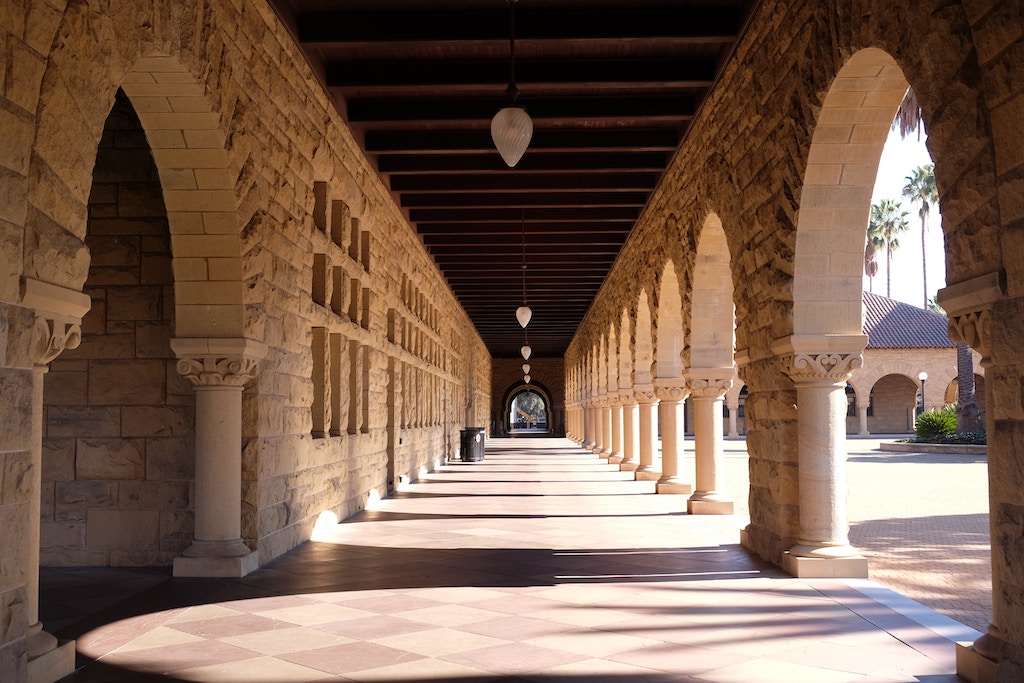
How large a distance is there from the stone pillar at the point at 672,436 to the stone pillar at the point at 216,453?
7.97 metres

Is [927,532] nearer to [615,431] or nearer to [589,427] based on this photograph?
[615,431]

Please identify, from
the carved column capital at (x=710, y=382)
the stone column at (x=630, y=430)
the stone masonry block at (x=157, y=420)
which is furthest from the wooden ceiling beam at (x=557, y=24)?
the stone column at (x=630, y=430)

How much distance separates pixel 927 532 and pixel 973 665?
19.3 feet

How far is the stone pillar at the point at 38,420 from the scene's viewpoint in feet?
12.5

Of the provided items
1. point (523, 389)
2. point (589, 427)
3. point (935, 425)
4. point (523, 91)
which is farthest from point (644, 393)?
point (523, 389)

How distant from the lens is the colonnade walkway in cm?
430

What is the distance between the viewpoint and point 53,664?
4.04 metres

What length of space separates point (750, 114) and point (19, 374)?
243 inches

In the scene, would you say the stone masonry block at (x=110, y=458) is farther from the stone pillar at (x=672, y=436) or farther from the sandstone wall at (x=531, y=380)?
the sandstone wall at (x=531, y=380)

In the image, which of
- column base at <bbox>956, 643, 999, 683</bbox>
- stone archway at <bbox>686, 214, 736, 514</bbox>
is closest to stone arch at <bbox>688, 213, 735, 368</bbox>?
stone archway at <bbox>686, 214, 736, 514</bbox>

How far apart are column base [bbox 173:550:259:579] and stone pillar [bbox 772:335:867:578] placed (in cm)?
414

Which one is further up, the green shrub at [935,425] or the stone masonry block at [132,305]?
the stone masonry block at [132,305]

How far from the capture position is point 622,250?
17547 millimetres

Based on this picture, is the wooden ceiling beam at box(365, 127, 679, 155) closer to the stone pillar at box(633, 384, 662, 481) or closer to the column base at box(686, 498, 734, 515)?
the column base at box(686, 498, 734, 515)
